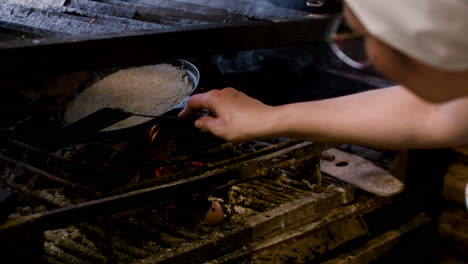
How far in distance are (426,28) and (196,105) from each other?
108 centimetres

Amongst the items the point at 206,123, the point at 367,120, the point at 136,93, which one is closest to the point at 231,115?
the point at 206,123

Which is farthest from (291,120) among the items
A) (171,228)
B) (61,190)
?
(61,190)

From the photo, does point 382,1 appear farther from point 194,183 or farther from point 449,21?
point 194,183

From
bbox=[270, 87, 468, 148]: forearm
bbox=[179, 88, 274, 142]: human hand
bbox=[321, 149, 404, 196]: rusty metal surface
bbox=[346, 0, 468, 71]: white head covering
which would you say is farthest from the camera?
bbox=[321, 149, 404, 196]: rusty metal surface

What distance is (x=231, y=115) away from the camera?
6.22 feet

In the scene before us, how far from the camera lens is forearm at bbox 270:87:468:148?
5.83 feet

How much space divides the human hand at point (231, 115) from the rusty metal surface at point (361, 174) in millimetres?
1387

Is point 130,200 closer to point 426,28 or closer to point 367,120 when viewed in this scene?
point 367,120

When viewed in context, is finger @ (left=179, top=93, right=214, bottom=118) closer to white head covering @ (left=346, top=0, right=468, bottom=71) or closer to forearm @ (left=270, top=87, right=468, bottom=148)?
forearm @ (left=270, top=87, right=468, bottom=148)

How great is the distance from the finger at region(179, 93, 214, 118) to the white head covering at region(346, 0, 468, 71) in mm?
944

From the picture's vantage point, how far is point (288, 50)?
4953mm

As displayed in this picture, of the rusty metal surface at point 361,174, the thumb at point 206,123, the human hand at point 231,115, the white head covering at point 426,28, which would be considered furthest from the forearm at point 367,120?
the rusty metal surface at point 361,174

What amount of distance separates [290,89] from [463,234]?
5.99ft

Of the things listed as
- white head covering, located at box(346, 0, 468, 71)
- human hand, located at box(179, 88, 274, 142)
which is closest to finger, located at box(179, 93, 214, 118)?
human hand, located at box(179, 88, 274, 142)
